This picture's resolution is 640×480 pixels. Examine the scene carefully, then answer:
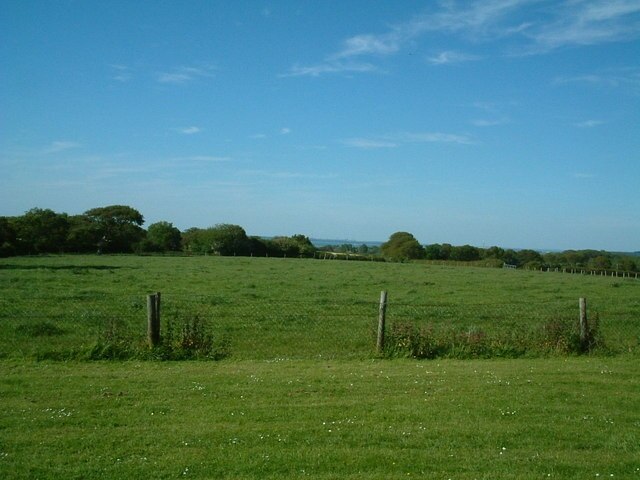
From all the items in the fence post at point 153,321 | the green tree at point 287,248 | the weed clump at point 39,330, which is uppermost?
the green tree at point 287,248

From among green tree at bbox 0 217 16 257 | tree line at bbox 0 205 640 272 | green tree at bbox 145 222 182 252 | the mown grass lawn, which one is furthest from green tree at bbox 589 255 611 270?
green tree at bbox 0 217 16 257

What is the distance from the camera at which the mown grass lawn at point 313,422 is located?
5758 mm

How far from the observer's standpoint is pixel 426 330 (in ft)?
41.8

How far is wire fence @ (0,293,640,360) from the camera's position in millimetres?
12398

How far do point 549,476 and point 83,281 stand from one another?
3083cm

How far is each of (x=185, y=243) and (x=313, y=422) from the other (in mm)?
105374

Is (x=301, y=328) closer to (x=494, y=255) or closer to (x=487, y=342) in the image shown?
(x=487, y=342)

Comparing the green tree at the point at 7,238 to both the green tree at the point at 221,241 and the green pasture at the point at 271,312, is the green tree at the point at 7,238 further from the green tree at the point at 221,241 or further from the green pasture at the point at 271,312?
the green pasture at the point at 271,312

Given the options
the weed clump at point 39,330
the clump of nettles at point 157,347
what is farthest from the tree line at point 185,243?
the clump of nettles at point 157,347

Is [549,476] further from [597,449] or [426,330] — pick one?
[426,330]

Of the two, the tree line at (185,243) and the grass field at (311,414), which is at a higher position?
the tree line at (185,243)

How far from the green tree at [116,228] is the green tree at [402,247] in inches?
1790

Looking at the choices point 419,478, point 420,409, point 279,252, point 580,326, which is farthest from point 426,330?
point 279,252

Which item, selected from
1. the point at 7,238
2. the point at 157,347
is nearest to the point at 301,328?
the point at 157,347
